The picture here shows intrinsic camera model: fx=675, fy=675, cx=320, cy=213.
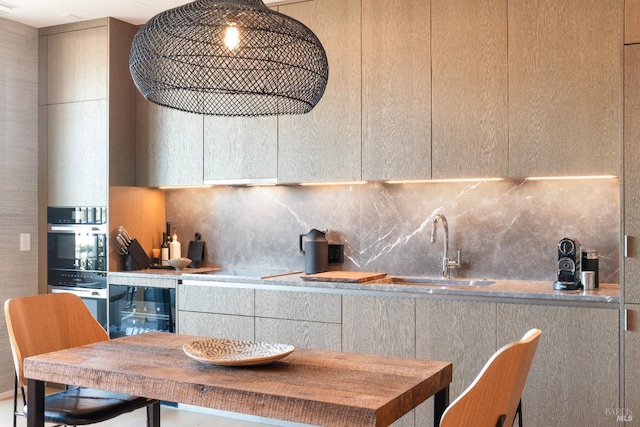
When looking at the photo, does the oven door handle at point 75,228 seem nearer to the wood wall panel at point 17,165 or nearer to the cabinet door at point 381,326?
the wood wall panel at point 17,165

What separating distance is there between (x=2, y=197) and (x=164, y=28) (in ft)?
9.75

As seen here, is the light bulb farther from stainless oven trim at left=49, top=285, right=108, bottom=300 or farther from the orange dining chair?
stainless oven trim at left=49, top=285, right=108, bottom=300

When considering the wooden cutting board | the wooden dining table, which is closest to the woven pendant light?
the wooden dining table

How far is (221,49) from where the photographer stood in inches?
85.6

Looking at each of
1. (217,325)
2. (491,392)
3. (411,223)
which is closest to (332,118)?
(411,223)

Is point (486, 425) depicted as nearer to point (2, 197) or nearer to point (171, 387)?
point (171, 387)

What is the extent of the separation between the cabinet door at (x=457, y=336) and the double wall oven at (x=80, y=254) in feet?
7.47

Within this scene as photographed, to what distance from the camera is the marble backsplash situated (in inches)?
145

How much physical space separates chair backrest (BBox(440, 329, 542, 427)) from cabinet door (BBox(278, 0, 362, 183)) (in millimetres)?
2239

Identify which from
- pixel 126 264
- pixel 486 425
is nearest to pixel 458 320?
pixel 486 425

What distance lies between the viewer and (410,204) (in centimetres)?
414

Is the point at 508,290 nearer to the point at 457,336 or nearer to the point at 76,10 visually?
the point at 457,336

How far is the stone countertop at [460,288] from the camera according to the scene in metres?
Result: 3.19

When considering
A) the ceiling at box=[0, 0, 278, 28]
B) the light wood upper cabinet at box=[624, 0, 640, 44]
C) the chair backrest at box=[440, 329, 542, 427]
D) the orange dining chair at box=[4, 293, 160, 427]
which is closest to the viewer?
the chair backrest at box=[440, 329, 542, 427]
